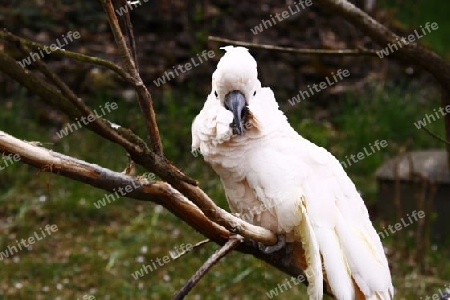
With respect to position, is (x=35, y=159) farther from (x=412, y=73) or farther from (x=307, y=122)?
(x=412, y=73)

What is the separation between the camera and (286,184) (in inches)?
85.9

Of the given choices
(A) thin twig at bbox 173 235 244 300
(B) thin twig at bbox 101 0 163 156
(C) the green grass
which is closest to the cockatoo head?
(A) thin twig at bbox 173 235 244 300

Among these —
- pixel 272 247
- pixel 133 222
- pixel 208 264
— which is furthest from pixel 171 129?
pixel 208 264

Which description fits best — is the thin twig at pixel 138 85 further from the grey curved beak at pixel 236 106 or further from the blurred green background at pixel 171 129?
the blurred green background at pixel 171 129

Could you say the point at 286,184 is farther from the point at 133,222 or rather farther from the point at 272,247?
the point at 133,222

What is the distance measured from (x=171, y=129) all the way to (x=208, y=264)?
11.5 feet

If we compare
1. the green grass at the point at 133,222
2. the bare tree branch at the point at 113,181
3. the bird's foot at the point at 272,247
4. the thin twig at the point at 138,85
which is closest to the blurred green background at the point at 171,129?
the green grass at the point at 133,222

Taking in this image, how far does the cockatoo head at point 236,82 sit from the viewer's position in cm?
207

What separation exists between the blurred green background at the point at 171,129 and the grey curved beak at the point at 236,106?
1.94 m

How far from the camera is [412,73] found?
6.57 metres

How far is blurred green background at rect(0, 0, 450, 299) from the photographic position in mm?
4070

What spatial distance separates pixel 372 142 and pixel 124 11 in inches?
155

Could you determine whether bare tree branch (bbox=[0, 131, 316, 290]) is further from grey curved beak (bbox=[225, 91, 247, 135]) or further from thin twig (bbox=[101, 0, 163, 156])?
grey curved beak (bbox=[225, 91, 247, 135])

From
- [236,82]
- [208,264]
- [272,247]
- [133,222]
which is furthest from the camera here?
[133,222]
